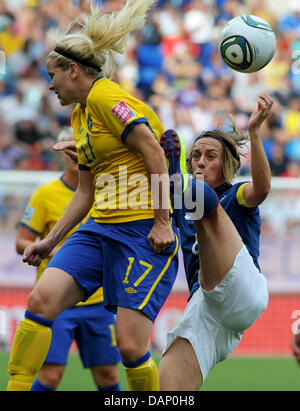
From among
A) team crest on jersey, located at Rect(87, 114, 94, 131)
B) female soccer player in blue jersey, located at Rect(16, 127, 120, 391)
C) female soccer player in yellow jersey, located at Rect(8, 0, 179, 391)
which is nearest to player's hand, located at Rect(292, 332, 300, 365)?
female soccer player in yellow jersey, located at Rect(8, 0, 179, 391)

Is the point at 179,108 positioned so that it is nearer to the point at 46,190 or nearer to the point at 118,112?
the point at 46,190

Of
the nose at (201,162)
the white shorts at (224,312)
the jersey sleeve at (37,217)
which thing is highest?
the nose at (201,162)

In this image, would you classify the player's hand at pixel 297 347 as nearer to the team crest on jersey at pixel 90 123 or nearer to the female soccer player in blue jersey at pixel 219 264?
the female soccer player in blue jersey at pixel 219 264

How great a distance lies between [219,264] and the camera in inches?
151

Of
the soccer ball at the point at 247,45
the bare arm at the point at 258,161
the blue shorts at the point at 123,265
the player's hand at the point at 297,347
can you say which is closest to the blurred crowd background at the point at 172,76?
the soccer ball at the point at 247,45

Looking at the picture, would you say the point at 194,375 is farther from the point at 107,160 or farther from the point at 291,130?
the point at 291,130

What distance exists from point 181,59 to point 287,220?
4.27 m

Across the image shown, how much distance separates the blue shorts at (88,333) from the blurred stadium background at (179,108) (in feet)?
9.15

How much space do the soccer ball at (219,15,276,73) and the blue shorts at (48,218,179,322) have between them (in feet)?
3.76

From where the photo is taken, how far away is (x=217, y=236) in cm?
379

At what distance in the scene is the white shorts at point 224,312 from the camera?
12.7 feet

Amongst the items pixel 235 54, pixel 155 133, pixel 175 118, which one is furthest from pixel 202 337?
pixel 175 118

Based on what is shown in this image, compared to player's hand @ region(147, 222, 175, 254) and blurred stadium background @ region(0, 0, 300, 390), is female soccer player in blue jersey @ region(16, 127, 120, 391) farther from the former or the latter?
blurred stadium background @ region(0, 0, 300, 390)

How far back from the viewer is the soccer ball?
4.42 metres
